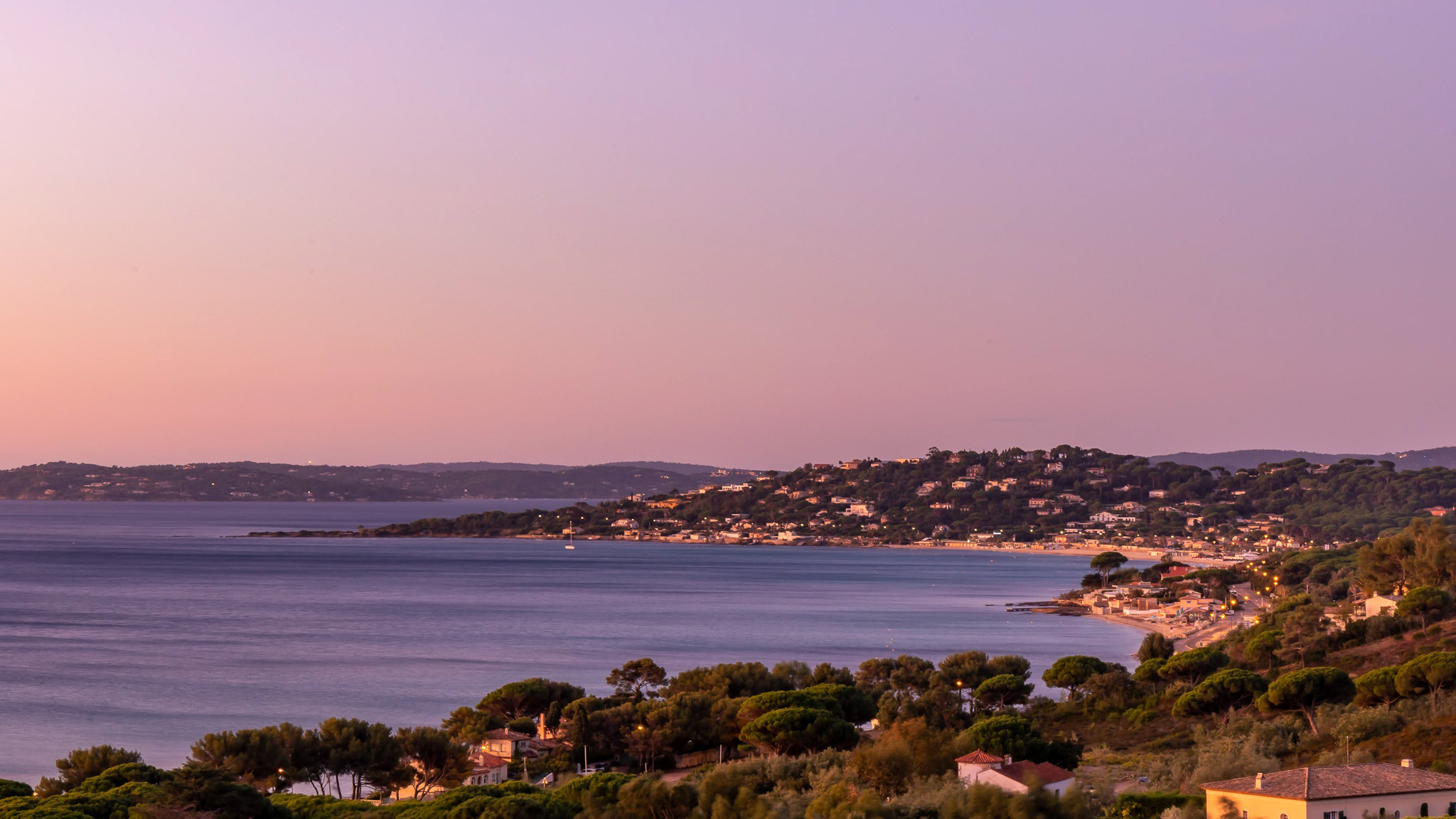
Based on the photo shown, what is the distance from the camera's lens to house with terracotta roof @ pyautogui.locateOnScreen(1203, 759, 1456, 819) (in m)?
14.5

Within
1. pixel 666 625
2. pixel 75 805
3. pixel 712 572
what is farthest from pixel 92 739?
pixel 712 572

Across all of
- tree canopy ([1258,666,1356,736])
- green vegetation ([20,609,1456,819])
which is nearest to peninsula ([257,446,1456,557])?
green vegetation ([20,609,1456,819])

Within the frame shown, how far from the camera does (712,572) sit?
111375 millimetres

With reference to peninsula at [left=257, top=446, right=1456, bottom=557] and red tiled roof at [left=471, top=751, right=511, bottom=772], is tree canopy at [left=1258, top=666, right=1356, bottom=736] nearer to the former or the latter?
red tiled roof at [left=471, top=751, right=511, bottom=772]

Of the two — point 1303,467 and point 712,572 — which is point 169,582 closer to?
point 712,572

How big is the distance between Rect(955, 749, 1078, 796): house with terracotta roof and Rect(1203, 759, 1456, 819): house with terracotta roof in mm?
2199

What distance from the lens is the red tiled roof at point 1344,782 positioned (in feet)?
48.1

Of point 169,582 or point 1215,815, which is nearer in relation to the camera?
point 1215,815

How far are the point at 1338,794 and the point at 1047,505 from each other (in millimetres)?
164132

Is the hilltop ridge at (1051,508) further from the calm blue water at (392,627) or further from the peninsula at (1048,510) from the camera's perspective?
the calm blue water at (392,627)

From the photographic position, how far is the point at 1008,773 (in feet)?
60.7

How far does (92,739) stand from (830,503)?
527ft

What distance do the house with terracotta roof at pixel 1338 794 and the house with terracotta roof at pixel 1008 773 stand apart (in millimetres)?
2199

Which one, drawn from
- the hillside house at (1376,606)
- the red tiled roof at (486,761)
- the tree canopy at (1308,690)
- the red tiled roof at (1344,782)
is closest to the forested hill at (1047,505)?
the hillside house at (1376,606)
